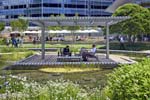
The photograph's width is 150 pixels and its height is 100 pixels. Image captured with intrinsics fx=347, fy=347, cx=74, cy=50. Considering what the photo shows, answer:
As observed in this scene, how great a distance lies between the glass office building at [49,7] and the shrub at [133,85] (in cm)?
8920

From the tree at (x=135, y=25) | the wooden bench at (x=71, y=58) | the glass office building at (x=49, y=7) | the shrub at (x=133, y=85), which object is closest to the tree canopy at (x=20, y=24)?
the tree at (x=135, y=25)

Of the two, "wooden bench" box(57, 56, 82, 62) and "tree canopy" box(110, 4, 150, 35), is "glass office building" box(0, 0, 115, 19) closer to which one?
"tree canopy" box(110, 4, 150, 35)

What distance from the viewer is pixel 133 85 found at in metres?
5.64

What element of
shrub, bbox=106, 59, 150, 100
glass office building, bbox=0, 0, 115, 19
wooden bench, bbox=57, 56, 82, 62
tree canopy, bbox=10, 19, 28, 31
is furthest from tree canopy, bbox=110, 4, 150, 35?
glass office building, bbox=0, 0, 115, 19

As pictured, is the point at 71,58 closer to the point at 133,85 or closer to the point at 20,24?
the point at 133,85

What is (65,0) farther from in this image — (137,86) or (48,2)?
(137,86)

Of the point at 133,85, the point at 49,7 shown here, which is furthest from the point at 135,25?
the point at 49,7

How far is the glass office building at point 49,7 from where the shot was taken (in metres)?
95.3

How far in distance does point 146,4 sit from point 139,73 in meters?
62.8

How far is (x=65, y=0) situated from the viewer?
97688 mm

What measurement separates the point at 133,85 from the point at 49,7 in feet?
299

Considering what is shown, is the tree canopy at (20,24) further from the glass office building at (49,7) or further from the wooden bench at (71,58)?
the wooden bench at (71,58)

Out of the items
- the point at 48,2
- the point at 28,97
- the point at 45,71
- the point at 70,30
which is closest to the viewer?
the point at 28,97

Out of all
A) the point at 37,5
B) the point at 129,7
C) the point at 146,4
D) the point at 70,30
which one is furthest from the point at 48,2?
the point at 129,7
